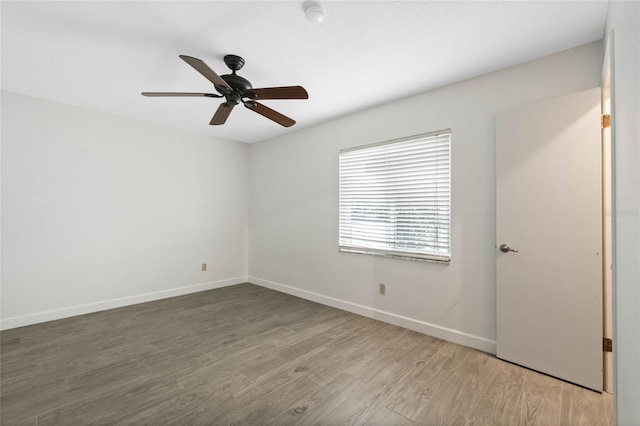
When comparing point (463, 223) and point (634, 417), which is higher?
point (463, 223)

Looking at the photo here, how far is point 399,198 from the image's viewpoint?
3221mm

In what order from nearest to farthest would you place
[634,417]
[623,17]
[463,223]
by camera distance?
1. [634,417]
2. [623,17]
3. [463,223]

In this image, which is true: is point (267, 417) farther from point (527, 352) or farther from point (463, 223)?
point (463, 223)

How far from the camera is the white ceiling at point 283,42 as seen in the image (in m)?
1.81

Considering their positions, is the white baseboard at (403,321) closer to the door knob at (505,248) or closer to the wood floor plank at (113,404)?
the door knob at (505,248)

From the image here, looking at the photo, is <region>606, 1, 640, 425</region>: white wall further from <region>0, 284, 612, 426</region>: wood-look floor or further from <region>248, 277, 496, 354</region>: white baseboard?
<region>248, 277, 496, 354</region>: white baseboard

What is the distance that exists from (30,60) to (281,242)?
3.45 meters

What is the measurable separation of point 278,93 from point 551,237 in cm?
246

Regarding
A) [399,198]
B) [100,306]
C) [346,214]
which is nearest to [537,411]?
[399,198]

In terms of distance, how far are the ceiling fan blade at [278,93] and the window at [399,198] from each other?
1422 mm

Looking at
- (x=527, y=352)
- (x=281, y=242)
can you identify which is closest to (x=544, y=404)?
(x=527, y=352)

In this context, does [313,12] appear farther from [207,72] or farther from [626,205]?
[626,205]

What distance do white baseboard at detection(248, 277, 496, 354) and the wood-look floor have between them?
9 cm

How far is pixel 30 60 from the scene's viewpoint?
244cm
